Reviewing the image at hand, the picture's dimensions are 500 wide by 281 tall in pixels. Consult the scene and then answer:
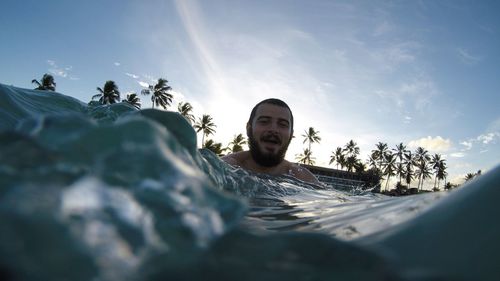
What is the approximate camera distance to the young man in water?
5152 millimetres

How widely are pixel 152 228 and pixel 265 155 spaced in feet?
15.5

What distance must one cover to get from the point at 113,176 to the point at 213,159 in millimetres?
1912

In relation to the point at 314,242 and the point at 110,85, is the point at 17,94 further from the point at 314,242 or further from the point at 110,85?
the point at 110,85

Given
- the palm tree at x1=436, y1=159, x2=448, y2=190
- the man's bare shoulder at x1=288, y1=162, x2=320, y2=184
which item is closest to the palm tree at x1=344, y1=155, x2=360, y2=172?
the palm tree at x1=436, y1=159, x2=448, y2=190

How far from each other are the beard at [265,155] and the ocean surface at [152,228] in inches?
175

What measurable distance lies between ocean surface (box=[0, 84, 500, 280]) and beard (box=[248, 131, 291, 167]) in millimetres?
4456

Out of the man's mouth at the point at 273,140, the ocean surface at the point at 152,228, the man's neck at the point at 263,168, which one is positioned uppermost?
the man's mouth at the point at 273,140

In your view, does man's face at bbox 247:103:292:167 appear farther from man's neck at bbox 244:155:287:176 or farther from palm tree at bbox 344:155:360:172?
palm tree at bbox 344:155:360:172

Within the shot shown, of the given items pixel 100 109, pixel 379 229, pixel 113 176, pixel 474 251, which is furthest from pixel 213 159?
pixel 474 251

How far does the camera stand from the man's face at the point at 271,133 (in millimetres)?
5141

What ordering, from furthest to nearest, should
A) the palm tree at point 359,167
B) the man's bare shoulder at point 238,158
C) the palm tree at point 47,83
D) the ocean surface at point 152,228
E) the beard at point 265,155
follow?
the palm tree at point 359,167
the palm tree at point 47,83
the man's bare shoulder at point 238,158
the beard at point 265,155
the ocean surface at point 152,228

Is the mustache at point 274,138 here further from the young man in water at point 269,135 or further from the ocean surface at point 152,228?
the ocean surface at point 152,228

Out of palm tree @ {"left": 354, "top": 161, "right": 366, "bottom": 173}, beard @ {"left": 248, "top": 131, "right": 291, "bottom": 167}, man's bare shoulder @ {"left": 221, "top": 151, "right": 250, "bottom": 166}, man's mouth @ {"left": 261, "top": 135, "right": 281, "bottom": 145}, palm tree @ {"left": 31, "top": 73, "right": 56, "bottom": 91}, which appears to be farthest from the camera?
palm tree @ {"left": 354, "top": 161, "right": 366, "bottom": 173}

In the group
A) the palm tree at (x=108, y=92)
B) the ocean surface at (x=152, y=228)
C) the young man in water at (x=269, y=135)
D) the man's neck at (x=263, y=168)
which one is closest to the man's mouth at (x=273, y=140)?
the young man in water at (x=269, y=135)
